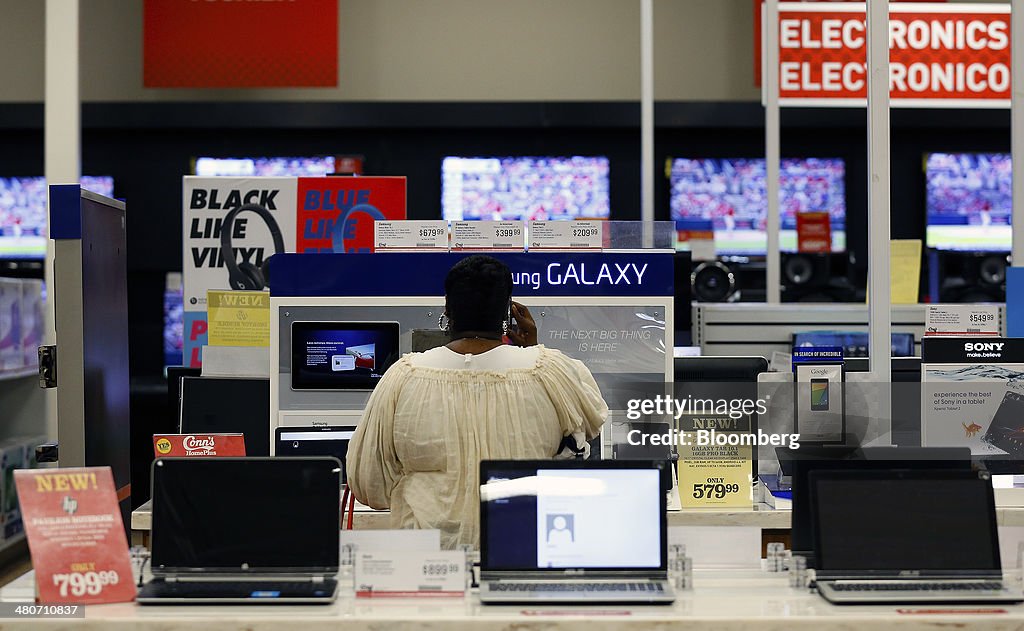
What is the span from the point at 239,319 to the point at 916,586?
9.28 ft

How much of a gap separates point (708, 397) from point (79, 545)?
6.29 feet

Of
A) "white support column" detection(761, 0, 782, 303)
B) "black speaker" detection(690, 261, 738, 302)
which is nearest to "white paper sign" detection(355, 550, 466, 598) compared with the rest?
"white support column" detection(761, 0, 782, 303)

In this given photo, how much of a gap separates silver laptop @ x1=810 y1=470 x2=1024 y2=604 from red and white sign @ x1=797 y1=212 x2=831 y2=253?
705 cm

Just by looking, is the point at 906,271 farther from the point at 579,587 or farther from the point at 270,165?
the point at 270,165

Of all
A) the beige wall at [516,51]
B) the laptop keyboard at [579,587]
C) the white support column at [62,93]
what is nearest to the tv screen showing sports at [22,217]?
the beige wall at [516,51]

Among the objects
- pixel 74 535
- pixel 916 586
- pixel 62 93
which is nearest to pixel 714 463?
pixel 916 586

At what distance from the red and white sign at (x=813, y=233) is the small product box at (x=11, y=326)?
573cm

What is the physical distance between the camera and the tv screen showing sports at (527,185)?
1020 cm

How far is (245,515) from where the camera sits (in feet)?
7.71

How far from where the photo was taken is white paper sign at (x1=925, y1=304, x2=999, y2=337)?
12.6 feet

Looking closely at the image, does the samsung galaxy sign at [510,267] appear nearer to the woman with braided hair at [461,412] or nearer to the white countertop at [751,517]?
the white countertop at [751,517]

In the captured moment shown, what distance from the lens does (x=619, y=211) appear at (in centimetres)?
1022

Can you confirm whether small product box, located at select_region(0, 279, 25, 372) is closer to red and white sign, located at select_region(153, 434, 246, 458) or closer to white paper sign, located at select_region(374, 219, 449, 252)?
white paper sign, located at select_region(374, 219, 449, 252)

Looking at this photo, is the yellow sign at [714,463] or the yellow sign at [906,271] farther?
the yellow sign at [906,271]
